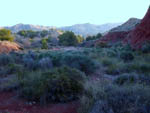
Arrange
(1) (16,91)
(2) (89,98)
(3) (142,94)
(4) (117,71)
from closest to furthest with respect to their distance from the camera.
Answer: (3) (142,94)
(2) (89,98)
(1) (16,91)
(4) (117,71)

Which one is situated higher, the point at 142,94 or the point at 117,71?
the point at 142,94

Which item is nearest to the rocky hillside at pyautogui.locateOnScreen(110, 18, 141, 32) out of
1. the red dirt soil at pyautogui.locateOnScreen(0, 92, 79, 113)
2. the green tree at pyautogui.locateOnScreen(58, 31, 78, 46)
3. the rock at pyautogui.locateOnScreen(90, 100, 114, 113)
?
the green tree at pyautogui.locateOnScreen(58, 31, 78, 46)

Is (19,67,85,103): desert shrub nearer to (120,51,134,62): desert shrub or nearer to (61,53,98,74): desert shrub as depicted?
(61,53,98,74): desert shrub

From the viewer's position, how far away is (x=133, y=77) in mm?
7254

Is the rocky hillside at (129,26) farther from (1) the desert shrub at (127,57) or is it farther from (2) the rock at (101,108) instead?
(2) the rock at (101,108)

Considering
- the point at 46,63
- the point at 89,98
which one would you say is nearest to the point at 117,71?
the point at 46,63

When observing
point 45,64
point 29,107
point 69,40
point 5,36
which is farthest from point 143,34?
point 69,40

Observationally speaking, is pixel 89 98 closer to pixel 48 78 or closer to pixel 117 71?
pixel 48 78

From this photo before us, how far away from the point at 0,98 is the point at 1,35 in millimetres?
35029

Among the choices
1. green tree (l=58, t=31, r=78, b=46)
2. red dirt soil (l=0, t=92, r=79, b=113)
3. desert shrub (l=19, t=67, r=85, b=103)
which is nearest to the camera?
red dirt soil (l=0, t=92, r=79, b=113)

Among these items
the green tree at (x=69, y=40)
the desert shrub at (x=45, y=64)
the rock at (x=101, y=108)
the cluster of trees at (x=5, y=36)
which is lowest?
the green tree at (x=69, y=40)

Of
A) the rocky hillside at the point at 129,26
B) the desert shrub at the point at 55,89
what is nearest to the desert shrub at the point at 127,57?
the desert shrub at the point at 55,89

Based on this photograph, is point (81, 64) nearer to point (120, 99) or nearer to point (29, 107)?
point (29, 107)

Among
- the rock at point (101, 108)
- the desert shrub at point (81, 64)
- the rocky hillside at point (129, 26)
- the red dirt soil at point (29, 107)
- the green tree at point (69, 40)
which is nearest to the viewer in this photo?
the rock at point (101, 108)
